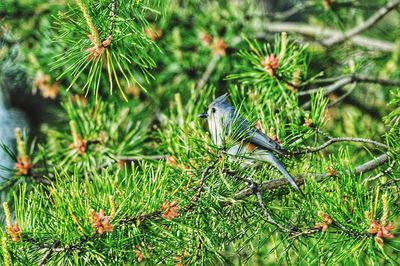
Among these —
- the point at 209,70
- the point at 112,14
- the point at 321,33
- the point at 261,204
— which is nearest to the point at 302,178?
the point at 261,204

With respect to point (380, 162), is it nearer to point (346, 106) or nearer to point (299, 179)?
point (299, 179)

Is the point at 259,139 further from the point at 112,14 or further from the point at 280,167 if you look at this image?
the point at 112,14

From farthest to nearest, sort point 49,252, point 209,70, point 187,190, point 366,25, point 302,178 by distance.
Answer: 1. point 209,70
2. point 366,25
3. point 302,178
4. point 187,190
5. point 49,252

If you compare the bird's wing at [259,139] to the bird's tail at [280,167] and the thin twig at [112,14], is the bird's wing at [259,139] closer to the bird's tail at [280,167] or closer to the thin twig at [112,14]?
the bird's tail at [280,167]

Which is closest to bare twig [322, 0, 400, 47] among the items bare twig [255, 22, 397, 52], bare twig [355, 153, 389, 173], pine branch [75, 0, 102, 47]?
bare twig [255, 22, 397, 52]

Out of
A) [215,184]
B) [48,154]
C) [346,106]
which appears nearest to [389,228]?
[215,184]

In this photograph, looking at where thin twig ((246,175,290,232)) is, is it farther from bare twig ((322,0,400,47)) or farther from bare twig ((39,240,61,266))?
bare twig ((322,0,400,47))
